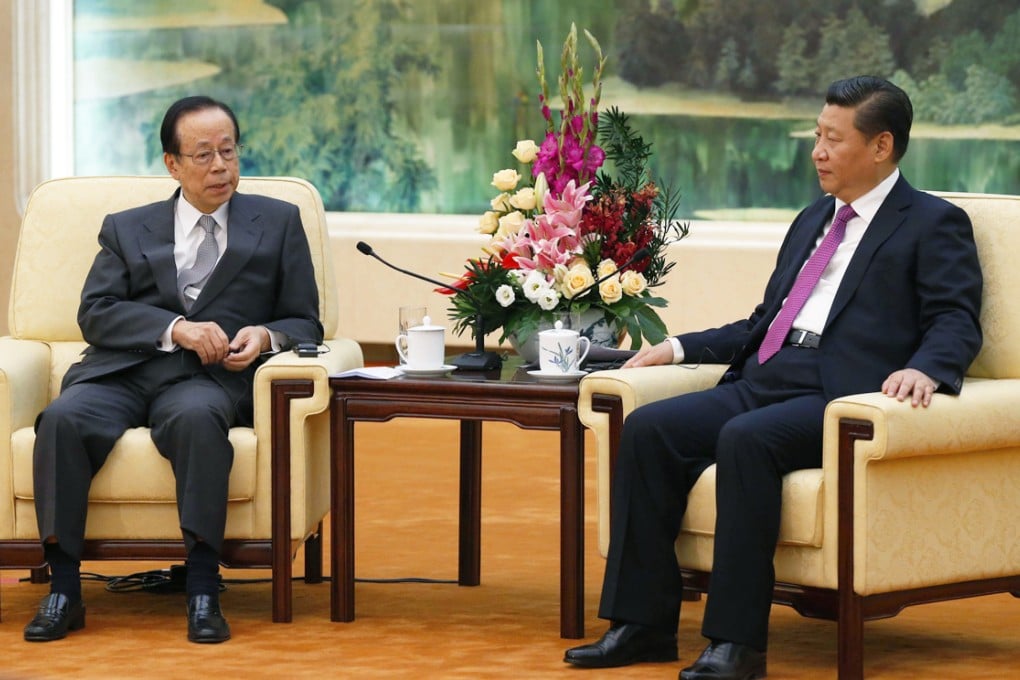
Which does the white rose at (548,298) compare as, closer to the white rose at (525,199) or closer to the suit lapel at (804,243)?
the white rose at (525,199)

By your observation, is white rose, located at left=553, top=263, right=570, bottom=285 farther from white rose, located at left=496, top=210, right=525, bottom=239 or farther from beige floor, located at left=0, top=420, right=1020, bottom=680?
beige floor, located at left=0, top=420, right=1020, bottom=680

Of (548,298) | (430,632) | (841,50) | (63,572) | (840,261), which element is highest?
(841,50)

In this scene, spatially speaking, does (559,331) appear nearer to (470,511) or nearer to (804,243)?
(804,243)

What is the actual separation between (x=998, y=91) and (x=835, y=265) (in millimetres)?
3836

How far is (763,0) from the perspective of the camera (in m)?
7.30

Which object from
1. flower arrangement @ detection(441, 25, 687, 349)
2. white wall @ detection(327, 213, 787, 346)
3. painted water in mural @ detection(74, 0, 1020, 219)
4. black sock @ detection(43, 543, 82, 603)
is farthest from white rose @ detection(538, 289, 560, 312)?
painted water in mural @ detection(74, 0, 1020, 219)

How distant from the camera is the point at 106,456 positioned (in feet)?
12.1

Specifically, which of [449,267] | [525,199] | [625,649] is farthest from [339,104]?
[625,649]

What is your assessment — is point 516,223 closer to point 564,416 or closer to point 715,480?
point 564,416

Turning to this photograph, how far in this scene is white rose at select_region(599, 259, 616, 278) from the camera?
3869 millimetres

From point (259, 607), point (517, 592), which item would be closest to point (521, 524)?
point (517, 592)

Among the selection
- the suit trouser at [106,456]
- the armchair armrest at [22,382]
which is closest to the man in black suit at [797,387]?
the suit trouser at [106,456]

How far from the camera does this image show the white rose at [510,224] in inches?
156

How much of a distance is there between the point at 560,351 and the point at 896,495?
0.87m
